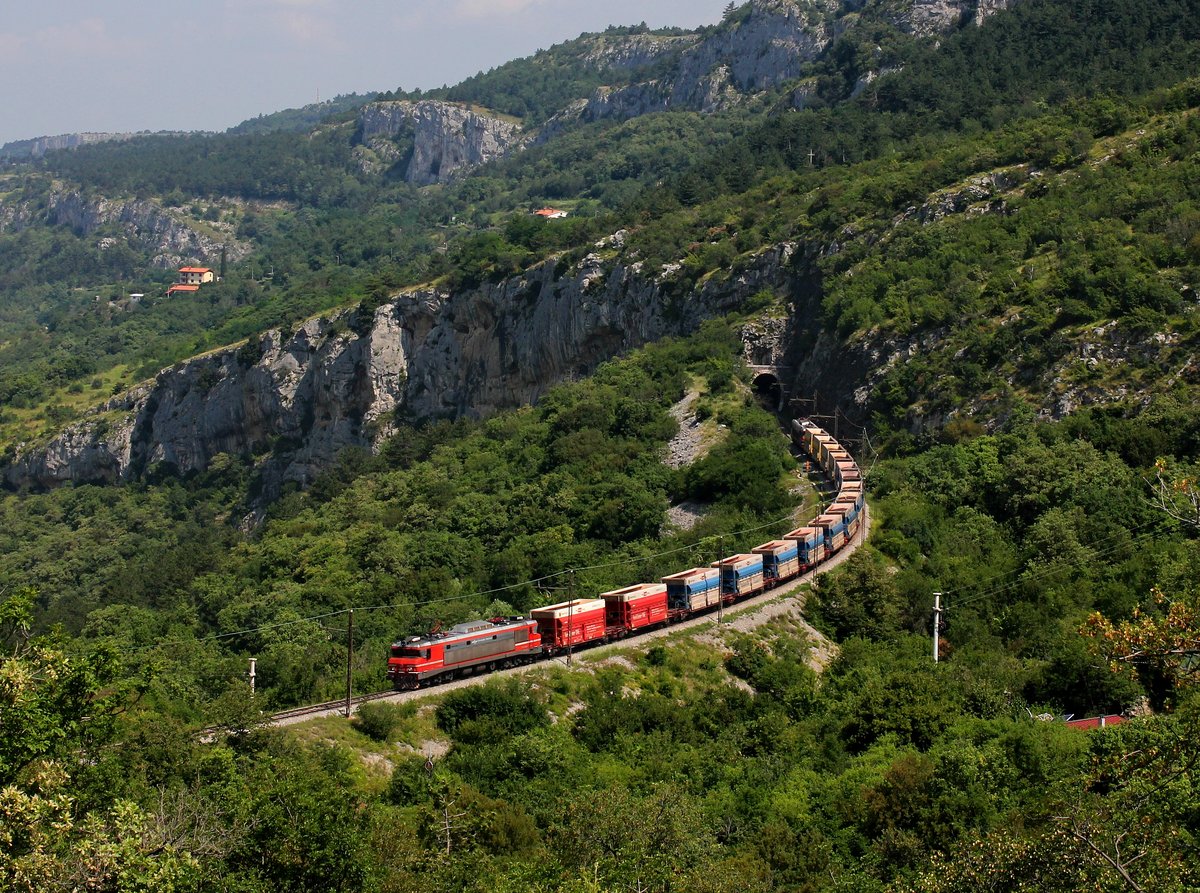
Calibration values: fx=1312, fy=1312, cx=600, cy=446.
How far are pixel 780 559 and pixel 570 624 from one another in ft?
36.4

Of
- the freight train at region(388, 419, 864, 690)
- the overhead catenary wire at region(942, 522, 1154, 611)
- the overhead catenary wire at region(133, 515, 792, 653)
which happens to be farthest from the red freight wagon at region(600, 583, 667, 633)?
the overhead catenary wire at region(942, 522, 1154, 611)

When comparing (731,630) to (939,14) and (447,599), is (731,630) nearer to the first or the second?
(447,599)

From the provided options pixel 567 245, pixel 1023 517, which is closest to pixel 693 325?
pixel 567 245

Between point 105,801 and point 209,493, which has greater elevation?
point 105,801

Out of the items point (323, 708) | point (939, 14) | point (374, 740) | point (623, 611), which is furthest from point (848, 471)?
point (939, 14)

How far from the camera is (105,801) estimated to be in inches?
914

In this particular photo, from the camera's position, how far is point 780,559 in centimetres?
4947

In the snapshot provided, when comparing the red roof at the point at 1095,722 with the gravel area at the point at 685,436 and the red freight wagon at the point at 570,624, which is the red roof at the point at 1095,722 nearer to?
the red freight wagon at the point at 570,624

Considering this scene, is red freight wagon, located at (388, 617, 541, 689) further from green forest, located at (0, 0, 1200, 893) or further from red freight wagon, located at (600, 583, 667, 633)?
red freight wagon, located at (600, 583, 667, 633)

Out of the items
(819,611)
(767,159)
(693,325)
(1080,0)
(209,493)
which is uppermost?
(1080,0)

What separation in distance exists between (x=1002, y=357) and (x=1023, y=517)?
13.0 meters

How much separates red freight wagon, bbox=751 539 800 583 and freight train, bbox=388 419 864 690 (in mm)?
38

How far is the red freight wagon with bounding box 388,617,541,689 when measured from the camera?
37.8 meters

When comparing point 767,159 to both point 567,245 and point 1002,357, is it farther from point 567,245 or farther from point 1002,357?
point 1002,357
